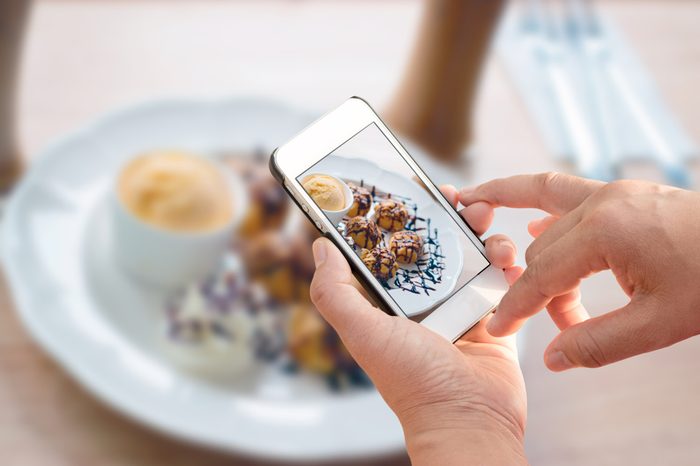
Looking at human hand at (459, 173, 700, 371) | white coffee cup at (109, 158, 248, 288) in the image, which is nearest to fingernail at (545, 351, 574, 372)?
human hand at (459, 173, 700, 371)

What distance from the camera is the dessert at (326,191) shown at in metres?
0.39

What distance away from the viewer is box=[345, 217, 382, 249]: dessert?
0.39 meters

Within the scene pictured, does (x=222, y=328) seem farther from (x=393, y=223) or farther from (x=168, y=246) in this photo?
(x=393, y=223)

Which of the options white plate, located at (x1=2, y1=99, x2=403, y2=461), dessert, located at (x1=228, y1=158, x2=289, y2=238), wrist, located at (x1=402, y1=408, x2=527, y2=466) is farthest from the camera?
dessert, located at (x1=228, y1=158, x2=289, y2=238)

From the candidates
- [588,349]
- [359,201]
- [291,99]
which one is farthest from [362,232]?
[291,99]

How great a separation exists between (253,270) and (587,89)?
16.1 inches

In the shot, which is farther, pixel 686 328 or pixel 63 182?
pixel 63 182

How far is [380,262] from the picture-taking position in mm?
391

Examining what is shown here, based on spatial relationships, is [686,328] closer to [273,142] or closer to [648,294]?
[648,294]

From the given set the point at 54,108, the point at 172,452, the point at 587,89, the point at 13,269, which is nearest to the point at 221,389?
the point at 172,452

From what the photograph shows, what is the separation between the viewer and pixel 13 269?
62cm

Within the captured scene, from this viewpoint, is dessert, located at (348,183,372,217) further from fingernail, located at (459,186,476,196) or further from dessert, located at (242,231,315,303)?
dessert, located at (242,231,315,303)

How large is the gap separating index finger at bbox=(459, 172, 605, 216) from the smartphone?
0.06 ft

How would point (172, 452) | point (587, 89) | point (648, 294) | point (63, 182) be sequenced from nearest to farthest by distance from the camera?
point (648, 294), point (172, 452), point (63, 182), point (587, 89)
